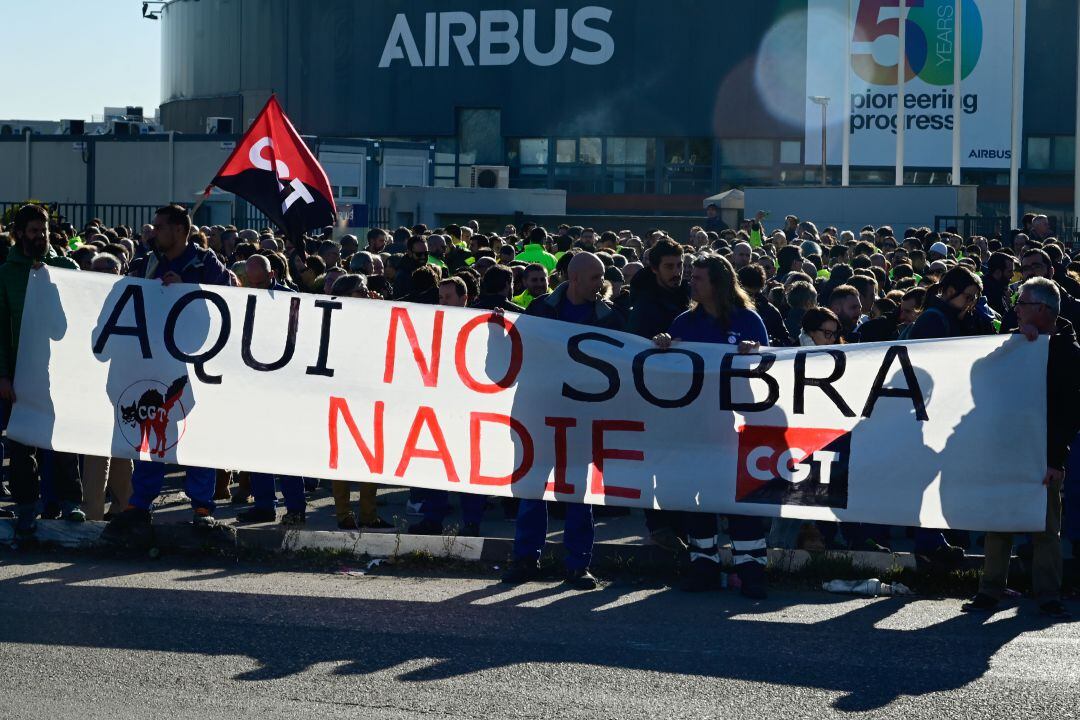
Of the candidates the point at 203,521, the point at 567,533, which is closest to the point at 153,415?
the point at 203,521

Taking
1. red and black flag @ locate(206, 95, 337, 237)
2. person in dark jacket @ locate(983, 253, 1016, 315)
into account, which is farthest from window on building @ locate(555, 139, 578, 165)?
red and black flag @ locate(206, 95, 337, 237)

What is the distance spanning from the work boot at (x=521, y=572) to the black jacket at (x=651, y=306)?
1.57 m

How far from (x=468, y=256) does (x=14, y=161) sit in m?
26.2

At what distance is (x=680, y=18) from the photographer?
56156 millimetres

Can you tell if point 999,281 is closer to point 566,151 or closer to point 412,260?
point 412,260

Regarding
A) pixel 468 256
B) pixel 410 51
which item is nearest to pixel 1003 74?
pixel 410 51

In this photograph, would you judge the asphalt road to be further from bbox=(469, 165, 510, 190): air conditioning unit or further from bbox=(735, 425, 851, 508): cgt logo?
bbox=(469, 165, 510, 190): air conditioning unit

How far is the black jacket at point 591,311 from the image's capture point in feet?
29.5

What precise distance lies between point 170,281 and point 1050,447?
5.15 meters

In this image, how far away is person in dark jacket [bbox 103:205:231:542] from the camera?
903 centimetres

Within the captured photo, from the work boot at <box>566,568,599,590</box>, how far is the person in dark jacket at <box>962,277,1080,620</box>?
1995 mm

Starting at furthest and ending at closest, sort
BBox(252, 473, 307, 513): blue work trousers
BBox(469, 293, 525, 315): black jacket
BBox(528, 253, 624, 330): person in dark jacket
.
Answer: BBox(252, 473, 307, 513): blue work trousers < BBox(469, 293, 525, 315): black jacket < BBox(528, 253, 624, 330): person in dark jacket

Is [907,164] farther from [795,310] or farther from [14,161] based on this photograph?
[795,310]

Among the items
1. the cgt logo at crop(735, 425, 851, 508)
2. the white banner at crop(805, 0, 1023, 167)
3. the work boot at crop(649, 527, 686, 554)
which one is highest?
the white banner at crop(805, 0, 1023, 167)
